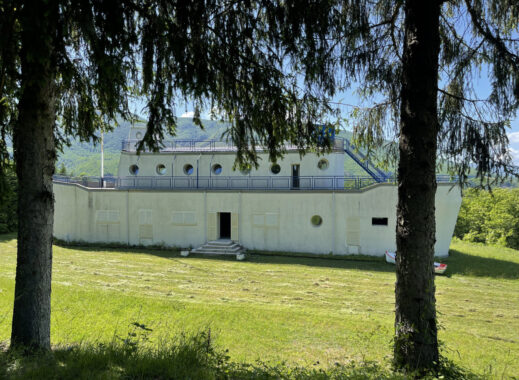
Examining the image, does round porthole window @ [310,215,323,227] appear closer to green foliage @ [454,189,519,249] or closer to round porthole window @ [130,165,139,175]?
round porthole window @ [130,165,139,175]

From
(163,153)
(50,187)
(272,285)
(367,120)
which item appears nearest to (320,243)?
(272,285)

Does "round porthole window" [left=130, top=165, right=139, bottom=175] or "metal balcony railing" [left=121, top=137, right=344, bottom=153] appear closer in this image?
"metal balcony railing" [left=121, top=137, right=344, bottom=153]

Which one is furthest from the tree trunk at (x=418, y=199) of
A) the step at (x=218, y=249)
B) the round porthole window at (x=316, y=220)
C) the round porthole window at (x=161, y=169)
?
the round porthole window at (x=161, y=169)

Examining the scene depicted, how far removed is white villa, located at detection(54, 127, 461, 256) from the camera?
16.4 m

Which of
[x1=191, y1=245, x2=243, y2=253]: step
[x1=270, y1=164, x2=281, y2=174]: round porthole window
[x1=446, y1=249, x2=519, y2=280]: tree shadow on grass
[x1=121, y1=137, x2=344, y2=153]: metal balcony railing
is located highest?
[x1=121, y1=137, x2=344, y2=153]: metal balcony railing

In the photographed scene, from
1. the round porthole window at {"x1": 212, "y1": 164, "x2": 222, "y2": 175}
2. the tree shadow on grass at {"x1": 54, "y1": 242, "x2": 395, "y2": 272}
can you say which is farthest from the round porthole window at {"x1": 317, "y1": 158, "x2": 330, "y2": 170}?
the round porthole window at {"x1": 212, "y1": 164, "x2": 222, "y2": 175}

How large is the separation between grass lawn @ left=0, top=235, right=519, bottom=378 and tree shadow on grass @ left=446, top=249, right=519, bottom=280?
0.15 feet

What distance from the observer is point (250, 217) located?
17906 mm

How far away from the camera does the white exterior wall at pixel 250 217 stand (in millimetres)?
16219

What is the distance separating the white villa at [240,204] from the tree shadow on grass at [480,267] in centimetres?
96

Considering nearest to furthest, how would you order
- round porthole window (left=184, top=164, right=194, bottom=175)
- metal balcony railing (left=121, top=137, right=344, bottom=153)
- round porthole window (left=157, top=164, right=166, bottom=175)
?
metal balcony railing (left=121, top=137, right=344, bottom=153) < round porthole window (left=184, top=164, right=194, bottom=175) < round porthole window (left=157, top=164, right=166, bottom=175)

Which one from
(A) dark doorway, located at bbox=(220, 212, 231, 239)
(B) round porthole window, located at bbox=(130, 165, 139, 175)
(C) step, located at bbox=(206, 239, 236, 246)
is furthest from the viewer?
(A) dark doorway, located at bbox=(220, 212, 231, 239)

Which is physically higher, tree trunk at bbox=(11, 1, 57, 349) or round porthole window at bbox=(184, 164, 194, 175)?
round porthole window at bbox=(184, 164, 194, 175)

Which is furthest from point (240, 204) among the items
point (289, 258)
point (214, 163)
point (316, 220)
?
point (316, 220)
